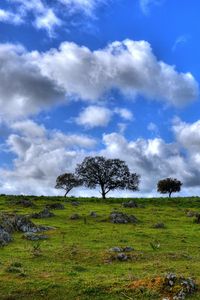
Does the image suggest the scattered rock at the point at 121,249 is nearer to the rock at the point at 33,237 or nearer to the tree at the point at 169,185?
the rock at the point at 33,237

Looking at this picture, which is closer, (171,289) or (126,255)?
(171,289)

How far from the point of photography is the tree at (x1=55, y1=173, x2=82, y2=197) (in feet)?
353

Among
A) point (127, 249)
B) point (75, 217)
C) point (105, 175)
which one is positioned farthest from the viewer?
point (105, 175)

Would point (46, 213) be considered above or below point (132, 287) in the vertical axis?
above

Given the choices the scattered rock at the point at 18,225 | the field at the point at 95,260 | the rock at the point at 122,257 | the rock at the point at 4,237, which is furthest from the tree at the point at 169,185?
the rock at the point at 122,257

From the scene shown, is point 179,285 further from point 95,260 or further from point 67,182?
point 67,182

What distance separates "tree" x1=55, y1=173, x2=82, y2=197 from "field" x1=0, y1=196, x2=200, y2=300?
52.4 m

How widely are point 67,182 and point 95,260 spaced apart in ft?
258

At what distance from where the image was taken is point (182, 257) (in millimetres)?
32688

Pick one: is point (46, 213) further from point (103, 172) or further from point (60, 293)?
point (103, 172)

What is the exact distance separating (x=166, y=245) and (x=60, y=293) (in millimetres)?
15864

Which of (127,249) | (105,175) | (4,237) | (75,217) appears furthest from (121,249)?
(105,175)

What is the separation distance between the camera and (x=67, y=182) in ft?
359

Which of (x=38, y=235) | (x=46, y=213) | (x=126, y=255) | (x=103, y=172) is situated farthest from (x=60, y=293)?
(x=103, y=172)
